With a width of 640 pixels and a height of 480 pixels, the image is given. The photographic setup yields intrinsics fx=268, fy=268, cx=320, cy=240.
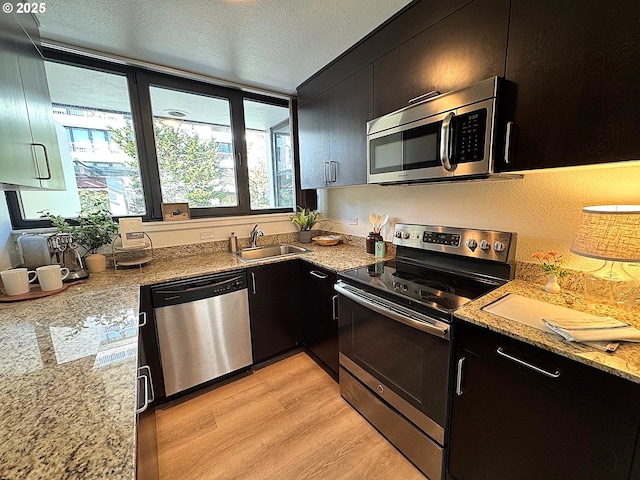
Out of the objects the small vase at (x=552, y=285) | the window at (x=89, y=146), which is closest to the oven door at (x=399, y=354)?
the small vase at (x=552, y=285)

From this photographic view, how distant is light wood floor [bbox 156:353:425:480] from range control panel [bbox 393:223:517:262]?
1.16 metres

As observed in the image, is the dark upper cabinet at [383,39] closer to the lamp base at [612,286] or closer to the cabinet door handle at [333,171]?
the cabinet door handle at [333,171]

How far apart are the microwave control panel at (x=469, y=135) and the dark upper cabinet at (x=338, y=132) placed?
664mm

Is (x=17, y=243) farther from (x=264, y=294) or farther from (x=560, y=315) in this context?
(x=560, y=315)

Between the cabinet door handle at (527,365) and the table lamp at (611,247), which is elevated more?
the table lamp at (611,247)

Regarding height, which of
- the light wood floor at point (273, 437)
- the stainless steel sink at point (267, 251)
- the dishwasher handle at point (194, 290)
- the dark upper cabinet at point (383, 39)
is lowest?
the light wood floor at point (273, 437)

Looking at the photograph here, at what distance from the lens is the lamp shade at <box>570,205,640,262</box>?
0.92 metres

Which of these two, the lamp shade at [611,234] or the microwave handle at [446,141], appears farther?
the microwave handle at [446,141]

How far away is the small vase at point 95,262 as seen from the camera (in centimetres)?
181

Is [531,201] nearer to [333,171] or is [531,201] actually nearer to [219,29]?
[333,171]

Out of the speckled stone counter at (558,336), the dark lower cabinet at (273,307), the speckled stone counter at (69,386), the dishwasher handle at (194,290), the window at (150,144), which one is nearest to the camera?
the speckled stone counter at (69,386)

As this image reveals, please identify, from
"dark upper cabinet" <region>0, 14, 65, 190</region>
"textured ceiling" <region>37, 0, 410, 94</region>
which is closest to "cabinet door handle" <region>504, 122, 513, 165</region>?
"textured ceiling" <region>37, 0, 410, 94</region>

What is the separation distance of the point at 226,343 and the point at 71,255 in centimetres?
113

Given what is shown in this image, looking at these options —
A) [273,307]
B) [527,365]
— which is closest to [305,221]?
[273,307]
